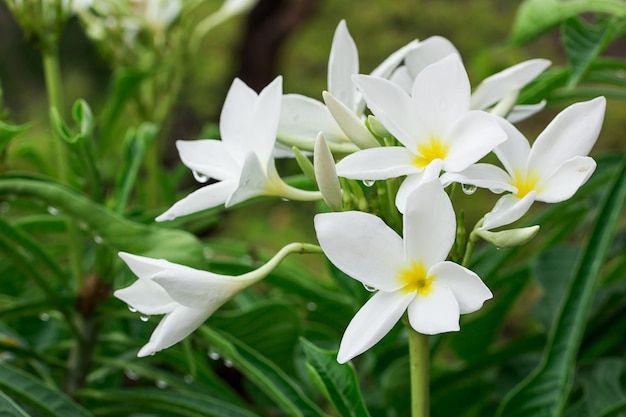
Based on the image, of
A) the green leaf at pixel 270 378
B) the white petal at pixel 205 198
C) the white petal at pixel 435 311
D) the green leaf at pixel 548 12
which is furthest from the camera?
the green leaf at pixel 548 12

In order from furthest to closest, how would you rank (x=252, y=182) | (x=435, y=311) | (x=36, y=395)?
(x=36, y=395) → (x=252, y=182) → (x=435, y=311)

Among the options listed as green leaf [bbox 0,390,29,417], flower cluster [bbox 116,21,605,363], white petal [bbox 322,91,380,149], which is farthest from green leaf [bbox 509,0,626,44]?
green leaf [bbox 0,390,29,417]

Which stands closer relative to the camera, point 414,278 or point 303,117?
point 414,278

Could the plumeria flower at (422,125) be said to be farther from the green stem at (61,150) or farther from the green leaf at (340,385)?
the green stem at (61,150)

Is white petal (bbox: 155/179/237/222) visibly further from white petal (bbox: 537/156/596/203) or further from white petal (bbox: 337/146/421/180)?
white petal (bbox: 537/156/596/203)

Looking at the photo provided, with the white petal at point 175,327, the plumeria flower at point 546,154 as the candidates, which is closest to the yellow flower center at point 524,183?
the plumeria flower at point 546,154

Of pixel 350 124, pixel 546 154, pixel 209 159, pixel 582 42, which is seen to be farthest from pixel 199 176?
pixel 582 42

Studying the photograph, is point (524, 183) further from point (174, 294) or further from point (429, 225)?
point (174, 294)
